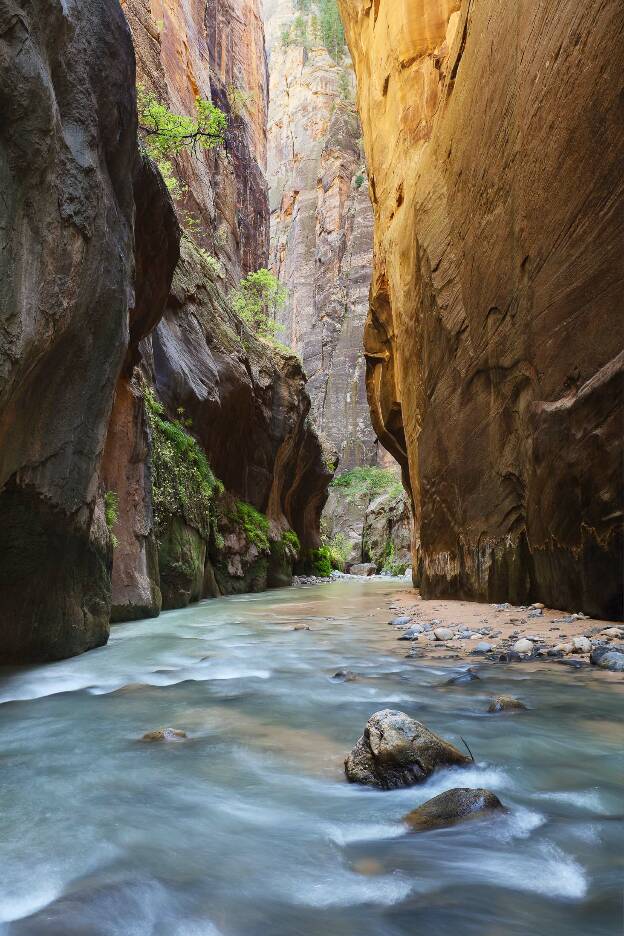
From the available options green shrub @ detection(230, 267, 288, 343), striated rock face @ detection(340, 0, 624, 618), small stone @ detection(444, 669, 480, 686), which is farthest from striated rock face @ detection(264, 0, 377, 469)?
small stone @ detection(444, 669, 480, 686)

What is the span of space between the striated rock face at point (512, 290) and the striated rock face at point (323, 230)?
141 feet

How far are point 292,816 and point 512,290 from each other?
23.1 ft

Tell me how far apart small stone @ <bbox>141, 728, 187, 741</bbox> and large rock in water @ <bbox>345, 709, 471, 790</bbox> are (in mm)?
911

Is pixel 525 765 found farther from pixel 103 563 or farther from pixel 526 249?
pixel 526 249

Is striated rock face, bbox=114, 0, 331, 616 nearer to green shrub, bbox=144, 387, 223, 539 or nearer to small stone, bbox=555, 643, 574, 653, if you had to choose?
green shrub, bbox=144, 387, 223, 539

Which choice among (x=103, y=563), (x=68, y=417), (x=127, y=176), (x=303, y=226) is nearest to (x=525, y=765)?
(x=68, y=417)

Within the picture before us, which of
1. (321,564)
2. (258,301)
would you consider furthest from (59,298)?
(321,564)

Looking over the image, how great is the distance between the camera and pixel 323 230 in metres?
67.3

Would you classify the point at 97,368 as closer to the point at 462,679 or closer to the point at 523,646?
the point at 462,679

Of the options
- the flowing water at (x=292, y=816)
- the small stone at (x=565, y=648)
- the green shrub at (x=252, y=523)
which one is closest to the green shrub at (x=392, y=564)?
the green shrub at (x=252, y=523)

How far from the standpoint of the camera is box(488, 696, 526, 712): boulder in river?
3.21 metres

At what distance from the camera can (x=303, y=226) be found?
7031 centimetres

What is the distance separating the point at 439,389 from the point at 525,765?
849 centimetres

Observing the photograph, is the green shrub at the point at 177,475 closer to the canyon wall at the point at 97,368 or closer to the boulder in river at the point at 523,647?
the canyon wall at the point at 97,368
